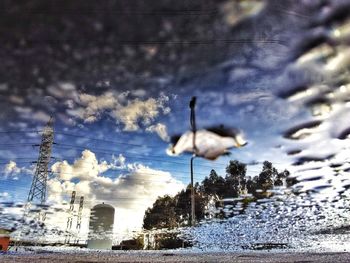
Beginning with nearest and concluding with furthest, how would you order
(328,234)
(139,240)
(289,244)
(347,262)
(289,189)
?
(347,262)
(289,189)
(328,234)
(289,244)
(139,240)

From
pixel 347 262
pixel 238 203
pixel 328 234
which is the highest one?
pixel 238 203

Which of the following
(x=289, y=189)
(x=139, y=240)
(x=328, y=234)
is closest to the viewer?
(x=289, y=189)

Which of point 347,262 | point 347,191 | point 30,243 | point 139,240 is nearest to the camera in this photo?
point 347,262

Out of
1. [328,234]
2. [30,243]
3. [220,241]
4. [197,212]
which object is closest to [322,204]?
[328,234]

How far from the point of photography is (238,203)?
57.7 ft

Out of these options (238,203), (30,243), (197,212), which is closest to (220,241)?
(197,212)

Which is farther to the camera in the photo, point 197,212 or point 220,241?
point 197,212

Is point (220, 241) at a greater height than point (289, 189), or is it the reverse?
point (289, 189)

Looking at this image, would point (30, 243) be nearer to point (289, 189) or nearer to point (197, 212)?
point (197, 212)

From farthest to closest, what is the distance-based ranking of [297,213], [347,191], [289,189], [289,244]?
[289,244] → [297,213] → [289,189] → [347,191]

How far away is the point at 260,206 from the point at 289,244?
30.1ft

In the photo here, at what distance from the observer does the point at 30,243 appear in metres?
30.4

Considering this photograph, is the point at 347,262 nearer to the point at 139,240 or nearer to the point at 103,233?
the point at 103,233

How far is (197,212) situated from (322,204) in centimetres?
1002
